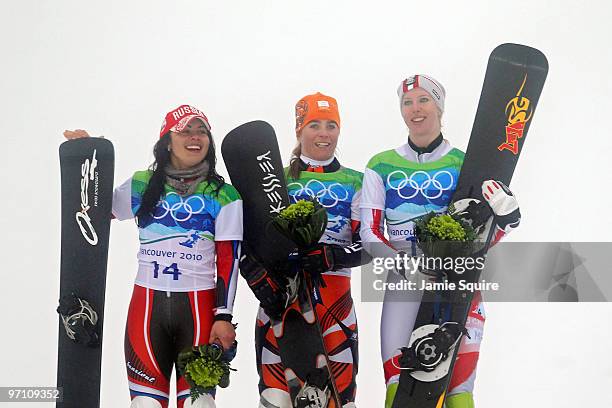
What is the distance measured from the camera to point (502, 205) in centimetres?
338

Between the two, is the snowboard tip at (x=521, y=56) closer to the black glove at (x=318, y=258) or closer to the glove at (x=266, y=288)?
the black glove at (x=318, y=258)

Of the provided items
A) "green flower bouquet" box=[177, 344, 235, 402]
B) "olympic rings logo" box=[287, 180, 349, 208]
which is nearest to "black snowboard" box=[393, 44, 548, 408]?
"olympic rings logo" box=[287, 180, 349, 208]

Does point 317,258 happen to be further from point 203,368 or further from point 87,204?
point 87,204

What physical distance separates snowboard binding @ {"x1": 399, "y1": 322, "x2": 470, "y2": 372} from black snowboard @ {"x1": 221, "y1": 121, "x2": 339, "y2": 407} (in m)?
0.39

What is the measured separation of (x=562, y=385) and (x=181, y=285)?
108 inches

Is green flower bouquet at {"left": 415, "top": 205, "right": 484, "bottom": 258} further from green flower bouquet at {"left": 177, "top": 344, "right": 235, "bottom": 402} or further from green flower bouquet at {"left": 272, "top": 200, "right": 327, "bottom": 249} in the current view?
green flower bouquet at {"left": 177, "top": 344, "right": 235, "bottom": 402}

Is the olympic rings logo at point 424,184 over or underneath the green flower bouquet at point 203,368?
over

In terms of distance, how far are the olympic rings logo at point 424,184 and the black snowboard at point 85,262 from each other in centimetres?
135

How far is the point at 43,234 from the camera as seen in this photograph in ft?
16.1

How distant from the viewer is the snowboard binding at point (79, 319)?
342 cm

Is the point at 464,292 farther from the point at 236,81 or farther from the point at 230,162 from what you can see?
the point at 236,81

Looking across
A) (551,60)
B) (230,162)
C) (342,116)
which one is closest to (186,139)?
(230,162)

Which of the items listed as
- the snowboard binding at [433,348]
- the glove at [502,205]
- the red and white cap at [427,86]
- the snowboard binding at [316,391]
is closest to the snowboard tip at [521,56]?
the red and white cap at [427,86]

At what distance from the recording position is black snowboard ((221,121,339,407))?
3.50 metres
